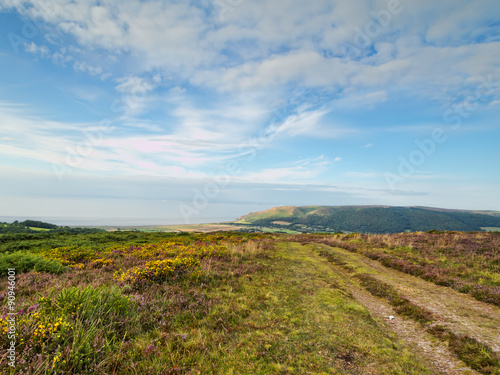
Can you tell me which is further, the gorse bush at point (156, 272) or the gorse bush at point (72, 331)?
the gorse bush at point (156, 272)

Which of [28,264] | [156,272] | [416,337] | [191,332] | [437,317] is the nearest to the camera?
[191,332]

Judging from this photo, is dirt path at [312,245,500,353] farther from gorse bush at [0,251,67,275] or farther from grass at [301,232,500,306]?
gorse bush at [0,251,67,275]

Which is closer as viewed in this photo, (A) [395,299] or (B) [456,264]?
(A) [395,299]

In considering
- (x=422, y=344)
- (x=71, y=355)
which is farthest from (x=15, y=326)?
(x=422, y=344)

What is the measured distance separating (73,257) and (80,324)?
39.3ft

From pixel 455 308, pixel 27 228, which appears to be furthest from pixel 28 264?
pixel 27 228

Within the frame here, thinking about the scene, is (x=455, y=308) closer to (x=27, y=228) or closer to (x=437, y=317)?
(x=437, y=317)

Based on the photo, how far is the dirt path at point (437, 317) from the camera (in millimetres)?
5598

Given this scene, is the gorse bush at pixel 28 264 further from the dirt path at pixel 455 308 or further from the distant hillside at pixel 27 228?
the distant hillside at pixel 27 228

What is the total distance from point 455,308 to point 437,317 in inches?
70.1

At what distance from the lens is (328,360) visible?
500 centimetres

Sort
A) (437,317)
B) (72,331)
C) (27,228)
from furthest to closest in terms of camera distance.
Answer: (27,228) → (437,317) → (72,331)

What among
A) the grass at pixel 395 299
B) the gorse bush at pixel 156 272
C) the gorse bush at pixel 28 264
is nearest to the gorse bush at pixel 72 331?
the gorse bush at pixel 156 272

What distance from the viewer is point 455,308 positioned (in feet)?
28.3
